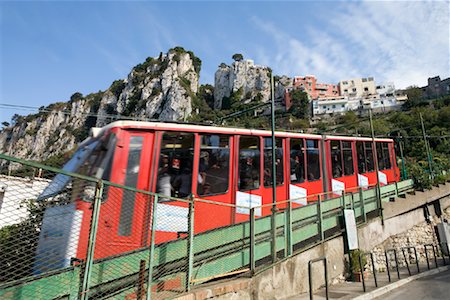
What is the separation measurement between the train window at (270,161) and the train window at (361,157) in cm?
532

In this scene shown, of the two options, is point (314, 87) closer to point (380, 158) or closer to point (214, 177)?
point (380, 158)

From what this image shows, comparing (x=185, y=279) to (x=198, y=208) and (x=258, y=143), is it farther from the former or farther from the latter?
(x=258, y=143)

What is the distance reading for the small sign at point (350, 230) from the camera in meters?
9.60

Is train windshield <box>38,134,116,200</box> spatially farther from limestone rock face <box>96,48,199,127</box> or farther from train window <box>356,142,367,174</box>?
limestone rock face <box>96,48,199,127</box>

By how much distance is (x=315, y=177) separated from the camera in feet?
34.1

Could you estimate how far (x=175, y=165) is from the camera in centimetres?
669

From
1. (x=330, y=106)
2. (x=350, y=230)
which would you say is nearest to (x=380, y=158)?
(x=350, y=230)

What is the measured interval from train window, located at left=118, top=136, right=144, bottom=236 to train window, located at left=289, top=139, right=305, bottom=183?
524cm

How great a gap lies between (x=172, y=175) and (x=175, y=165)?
0.24 m

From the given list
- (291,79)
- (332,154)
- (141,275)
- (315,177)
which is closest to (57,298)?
(141,275)

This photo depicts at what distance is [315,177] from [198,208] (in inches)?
218

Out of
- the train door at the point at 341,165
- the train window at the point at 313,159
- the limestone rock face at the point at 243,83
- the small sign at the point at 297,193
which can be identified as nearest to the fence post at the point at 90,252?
the small sign at the point at 297,193

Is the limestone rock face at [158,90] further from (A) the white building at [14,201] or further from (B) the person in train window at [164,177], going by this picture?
(A) the white building at [14,201]

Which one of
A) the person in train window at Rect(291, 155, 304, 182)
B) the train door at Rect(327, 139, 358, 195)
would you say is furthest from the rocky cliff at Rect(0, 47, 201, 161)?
the person in train window at Rect(291, 155, 304, 182)
